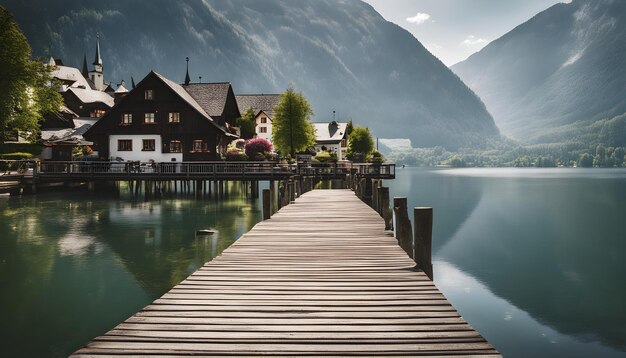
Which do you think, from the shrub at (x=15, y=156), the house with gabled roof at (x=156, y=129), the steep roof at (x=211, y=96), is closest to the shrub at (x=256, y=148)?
the house with gabled roof at (x=156, y=129)

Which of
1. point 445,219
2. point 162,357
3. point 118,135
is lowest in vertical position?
point 445,219

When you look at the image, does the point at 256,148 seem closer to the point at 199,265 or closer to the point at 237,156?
the point at 237,156

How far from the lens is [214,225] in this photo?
32.1 metres

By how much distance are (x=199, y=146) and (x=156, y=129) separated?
5424 millimetres

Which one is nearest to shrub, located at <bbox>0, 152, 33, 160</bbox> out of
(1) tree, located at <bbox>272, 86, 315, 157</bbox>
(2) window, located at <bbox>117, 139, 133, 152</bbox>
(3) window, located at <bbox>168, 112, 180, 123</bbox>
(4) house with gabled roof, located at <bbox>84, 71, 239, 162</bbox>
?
(4) house with gabled roof, located at <bbox>84, 71, 239, 162</bbox>

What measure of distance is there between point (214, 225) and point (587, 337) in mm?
22993

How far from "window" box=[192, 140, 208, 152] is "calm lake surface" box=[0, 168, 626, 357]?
11083 mm

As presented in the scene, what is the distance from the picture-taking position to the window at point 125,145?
2205 inches

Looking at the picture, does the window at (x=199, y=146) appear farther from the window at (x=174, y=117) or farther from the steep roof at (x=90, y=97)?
the steep roof at (x=90, y=97)

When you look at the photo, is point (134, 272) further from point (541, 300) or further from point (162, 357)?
point (541, 300)

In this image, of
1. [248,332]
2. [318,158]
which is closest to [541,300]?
[248,332]

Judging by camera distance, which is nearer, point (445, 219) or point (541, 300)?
point (541, 300)

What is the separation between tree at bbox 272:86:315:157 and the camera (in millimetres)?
68688

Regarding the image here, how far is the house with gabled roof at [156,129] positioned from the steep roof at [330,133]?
49.7 m
